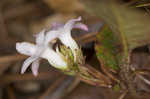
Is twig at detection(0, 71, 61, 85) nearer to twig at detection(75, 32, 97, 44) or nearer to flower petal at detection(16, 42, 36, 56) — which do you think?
twig at detection(75, 32, 97, 44)

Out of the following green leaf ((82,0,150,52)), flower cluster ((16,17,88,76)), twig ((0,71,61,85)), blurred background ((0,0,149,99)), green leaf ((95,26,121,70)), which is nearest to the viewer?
green leaf ((82,0,150,52))

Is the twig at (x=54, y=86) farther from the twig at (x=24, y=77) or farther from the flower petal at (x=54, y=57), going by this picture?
the flower petal at (x=54, y=57)

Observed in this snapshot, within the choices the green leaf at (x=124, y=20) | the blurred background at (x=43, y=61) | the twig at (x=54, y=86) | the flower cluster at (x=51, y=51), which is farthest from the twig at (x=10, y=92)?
the green leaf at (x=124, y=20)

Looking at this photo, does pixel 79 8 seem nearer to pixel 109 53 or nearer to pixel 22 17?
pixel 22 17

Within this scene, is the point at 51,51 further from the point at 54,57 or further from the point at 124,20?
the point at 124,20

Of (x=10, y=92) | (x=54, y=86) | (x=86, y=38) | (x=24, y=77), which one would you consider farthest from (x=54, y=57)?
(x=10, y=92)

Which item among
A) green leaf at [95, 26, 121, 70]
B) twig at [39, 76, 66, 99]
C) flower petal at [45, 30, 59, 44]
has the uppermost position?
flower petal at [45, 30, 59, 44]

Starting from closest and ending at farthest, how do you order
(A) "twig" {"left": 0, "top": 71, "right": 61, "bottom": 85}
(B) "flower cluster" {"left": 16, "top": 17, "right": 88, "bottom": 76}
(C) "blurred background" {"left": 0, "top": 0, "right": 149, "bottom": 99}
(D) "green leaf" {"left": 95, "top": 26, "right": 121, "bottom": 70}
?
(B) "flower cluster" {"left": 16, "top": 17, "right": 88, "bottom": 76} → (D) "green leaf" {"left": 95, "top": 26, "right": 121, "bottom": 70} → (C) "blurred background" {"left": 0, "top": 0, "right": 149, "bottom": 99} → (A) "twig" {"left": 0, "top": 71, "right": 61, "bottom": 85}

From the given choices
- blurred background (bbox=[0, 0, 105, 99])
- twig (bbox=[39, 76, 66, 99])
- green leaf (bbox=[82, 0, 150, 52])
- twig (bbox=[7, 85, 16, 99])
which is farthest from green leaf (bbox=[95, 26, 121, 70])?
twig (bbox=[7, 85, 16, 99])

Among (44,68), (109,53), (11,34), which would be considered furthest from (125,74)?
(11,34)
